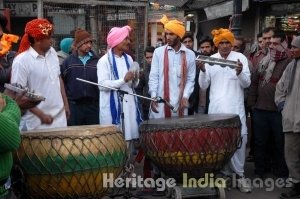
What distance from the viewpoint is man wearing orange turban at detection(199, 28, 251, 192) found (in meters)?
6.09

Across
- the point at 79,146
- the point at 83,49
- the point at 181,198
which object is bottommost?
the point at 181,198

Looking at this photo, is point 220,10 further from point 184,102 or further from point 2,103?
point 2,103

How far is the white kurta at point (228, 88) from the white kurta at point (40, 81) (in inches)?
69.7

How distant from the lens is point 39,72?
16.8ft

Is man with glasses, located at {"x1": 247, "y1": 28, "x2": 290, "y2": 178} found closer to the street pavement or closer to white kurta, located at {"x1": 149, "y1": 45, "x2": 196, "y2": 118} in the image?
the street pavement

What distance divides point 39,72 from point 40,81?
0.09 m

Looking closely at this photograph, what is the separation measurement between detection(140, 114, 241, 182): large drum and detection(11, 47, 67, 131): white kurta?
0.88 metres

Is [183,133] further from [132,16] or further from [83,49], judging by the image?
[132,16]

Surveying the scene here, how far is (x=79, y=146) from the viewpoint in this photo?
4.09 m

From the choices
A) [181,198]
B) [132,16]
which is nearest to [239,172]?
[181,198]

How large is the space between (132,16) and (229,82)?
4281mm

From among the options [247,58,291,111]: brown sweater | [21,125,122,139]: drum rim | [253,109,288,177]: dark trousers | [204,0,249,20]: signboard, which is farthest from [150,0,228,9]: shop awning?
[21,125,122,139]: drum rim

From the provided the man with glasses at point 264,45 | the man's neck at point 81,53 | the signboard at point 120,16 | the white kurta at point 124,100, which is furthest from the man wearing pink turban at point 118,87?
the signboard at point 120,16

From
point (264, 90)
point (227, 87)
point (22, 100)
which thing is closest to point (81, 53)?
point (227, 87)
